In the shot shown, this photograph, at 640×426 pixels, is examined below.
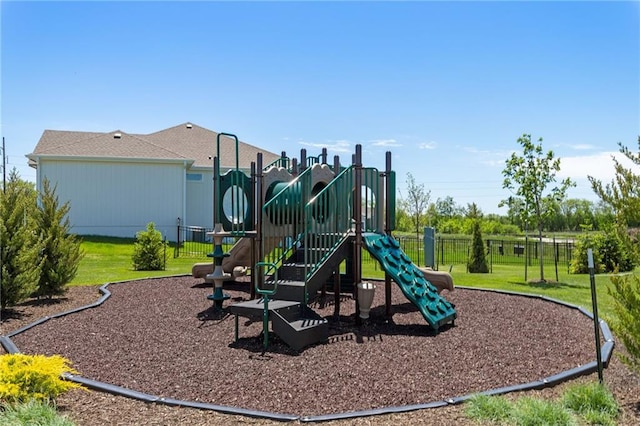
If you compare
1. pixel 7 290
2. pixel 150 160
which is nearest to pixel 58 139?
pixel 150 160

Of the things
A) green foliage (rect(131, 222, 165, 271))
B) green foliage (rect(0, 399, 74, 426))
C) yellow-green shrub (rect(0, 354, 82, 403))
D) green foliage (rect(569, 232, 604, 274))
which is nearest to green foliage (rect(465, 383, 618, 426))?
green foliage (rect(0, 399, 74, 426))

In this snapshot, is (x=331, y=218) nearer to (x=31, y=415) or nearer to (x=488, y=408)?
(x=488, y=408)

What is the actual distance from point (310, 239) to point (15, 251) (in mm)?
5035

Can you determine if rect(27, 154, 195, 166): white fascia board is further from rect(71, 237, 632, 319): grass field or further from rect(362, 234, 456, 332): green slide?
rect(362, 234, 456, 332): green slide

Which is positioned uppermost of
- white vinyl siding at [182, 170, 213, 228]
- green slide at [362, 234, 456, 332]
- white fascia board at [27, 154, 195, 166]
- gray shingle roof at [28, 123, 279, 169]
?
gray shingle roof at [28, 123, 279, 169]

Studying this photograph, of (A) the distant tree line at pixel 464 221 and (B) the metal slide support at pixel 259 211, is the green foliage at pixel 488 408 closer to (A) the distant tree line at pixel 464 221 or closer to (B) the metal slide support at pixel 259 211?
(B) the metal slide support at pixel 259 211

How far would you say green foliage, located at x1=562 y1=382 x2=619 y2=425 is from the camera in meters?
3.97

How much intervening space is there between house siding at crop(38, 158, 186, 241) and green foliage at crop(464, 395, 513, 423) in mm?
22602

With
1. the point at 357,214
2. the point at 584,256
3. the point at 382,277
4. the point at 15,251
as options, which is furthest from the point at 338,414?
the point at 584,256

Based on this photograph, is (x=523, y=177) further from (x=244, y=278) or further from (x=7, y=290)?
(x=7, y=290)

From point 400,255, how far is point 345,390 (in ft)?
12.5

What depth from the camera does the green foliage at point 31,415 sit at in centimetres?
373

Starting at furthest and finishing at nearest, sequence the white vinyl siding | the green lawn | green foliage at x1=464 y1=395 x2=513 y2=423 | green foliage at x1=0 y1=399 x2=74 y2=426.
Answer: the white vinyl siding → the green lawn → green foliage at x1=464 y1=395 x2=513 y2=423 → green foliage at x1=0 y1=399 x2=74 y2=426

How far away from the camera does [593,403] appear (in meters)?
4.19
